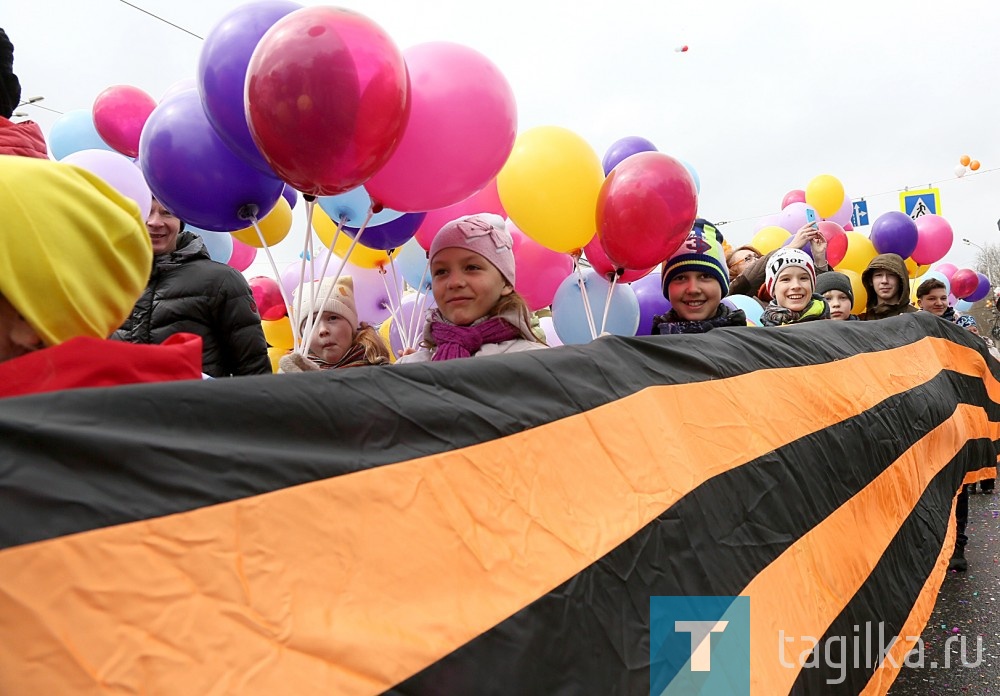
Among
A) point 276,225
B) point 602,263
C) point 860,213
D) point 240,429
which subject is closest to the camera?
point 240,429

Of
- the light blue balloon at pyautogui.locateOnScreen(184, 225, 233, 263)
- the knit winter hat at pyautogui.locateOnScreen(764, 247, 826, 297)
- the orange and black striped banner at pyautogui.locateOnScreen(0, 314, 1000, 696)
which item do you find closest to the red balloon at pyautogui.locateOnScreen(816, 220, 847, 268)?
the knit winter hat at pyautogui.locateOnScreen(764, 247, 826, 297)

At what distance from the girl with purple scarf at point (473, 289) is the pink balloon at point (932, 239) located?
270 inches

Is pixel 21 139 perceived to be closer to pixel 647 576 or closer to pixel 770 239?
pixel 647 576

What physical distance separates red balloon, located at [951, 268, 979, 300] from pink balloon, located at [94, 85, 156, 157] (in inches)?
469

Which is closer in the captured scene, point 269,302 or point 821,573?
point 821,573

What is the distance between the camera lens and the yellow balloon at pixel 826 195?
7703 millimetres

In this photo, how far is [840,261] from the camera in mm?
6934

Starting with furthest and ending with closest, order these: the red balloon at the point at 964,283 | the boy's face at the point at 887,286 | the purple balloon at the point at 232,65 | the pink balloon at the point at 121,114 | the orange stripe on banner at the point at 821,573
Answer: the red balloon at the point at 964,283 → the boy's face at the point at 887,286 → the pink balloon at the point at 121,114 → the purple balloon at the point at 232,65 → the orange stripe on banner at the point at 821,573

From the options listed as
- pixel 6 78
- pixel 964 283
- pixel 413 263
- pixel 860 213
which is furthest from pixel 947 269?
pixel 6 78

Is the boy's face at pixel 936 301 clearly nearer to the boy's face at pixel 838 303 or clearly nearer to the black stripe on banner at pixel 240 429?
the boy's face at pixel 838 303

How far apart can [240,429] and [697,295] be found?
2.69 m

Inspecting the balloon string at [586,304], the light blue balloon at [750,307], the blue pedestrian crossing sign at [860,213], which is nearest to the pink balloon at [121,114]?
the balloon string at [586,304]

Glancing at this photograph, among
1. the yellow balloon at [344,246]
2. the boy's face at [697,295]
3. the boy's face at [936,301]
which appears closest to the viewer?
the boy's face at [697,295]

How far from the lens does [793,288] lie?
396 centimetres
